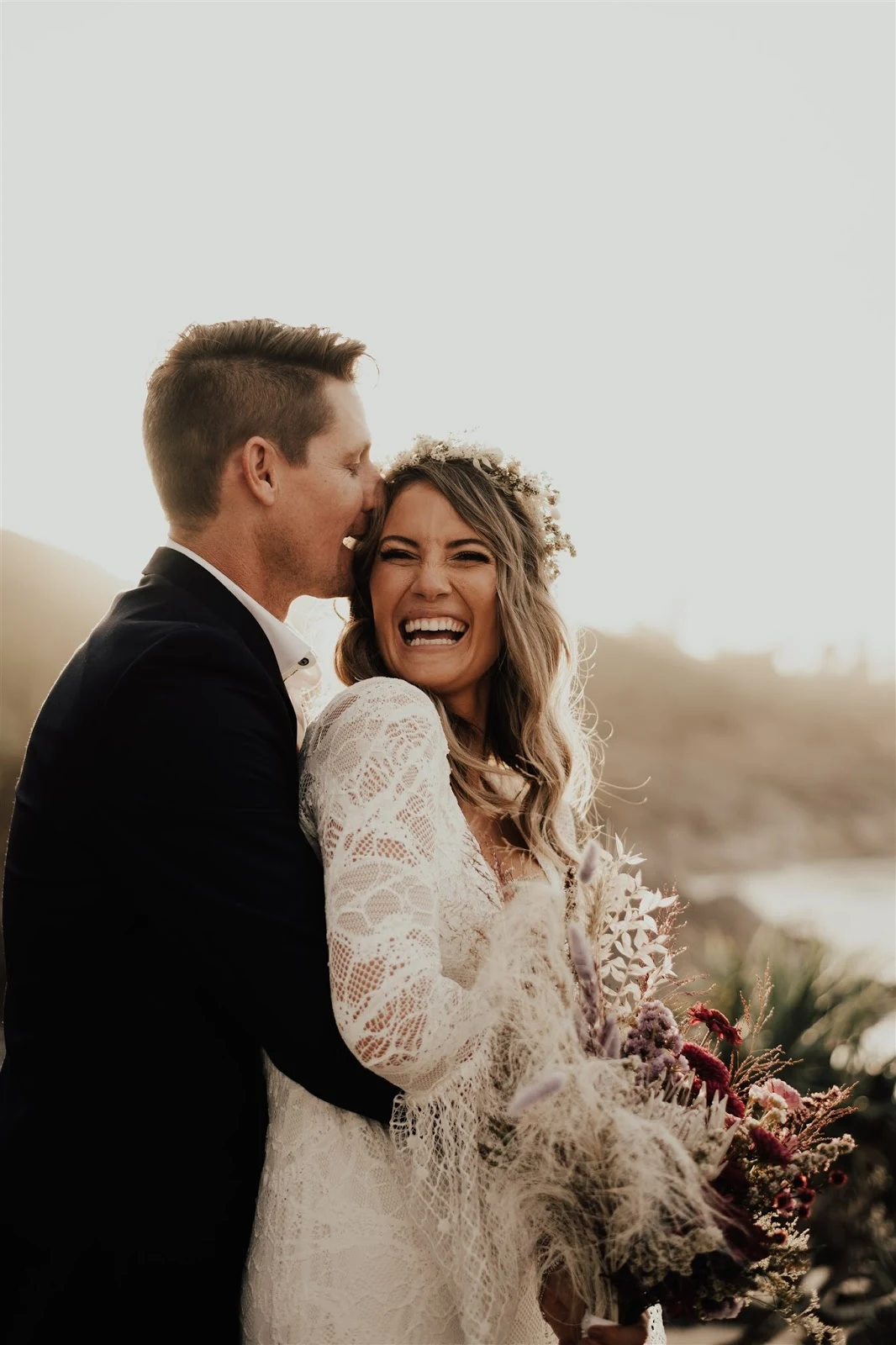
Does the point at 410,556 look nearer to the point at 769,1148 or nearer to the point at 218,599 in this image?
the point at 218,599

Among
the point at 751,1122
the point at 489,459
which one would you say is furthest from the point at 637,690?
the point at 751,1122

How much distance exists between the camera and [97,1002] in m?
→ 2.21

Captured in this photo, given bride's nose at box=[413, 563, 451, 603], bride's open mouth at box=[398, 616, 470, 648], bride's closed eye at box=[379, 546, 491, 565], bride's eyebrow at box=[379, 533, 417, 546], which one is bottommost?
bride's open mouth at box=[398, 616, 470, 648]

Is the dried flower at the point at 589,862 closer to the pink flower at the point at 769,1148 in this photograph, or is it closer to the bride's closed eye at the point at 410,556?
the pink flower at the point at 769,1148

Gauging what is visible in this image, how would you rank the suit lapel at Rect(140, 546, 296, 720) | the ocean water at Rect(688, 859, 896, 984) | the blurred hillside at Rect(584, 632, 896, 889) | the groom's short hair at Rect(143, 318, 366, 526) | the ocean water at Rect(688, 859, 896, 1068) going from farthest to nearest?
the blurred hillside at Rect(584, 632, 896, 889) → the ocean water at Rect(688, 859, 896, 984) → the ocean water at Rect(688, 859, 896, 1068) → the groom's short hair at Rect(143, 318, 366, 526) → the suit lapel at Rect(140, 546, 296, 720)

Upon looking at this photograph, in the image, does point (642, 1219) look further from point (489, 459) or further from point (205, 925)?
point (489, 459)

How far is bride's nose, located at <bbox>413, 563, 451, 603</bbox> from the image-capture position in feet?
10.1

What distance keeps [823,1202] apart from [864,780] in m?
14.3

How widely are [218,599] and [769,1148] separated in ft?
5.15

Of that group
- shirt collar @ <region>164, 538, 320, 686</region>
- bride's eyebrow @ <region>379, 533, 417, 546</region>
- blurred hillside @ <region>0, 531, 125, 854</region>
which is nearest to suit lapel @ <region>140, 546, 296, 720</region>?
shirt collar @ <region>164, 538, 320, 686</region>

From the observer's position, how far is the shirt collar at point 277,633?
256cm

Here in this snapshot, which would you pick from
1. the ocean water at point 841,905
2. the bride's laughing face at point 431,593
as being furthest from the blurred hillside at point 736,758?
the bride's laughing face at point 431,593

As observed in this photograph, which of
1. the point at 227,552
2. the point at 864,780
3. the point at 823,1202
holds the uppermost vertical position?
the point at 227,552

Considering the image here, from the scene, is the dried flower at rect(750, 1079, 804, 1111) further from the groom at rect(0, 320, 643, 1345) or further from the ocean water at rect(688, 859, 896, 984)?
the ocean water at rect(688, 859, 896, 984)
